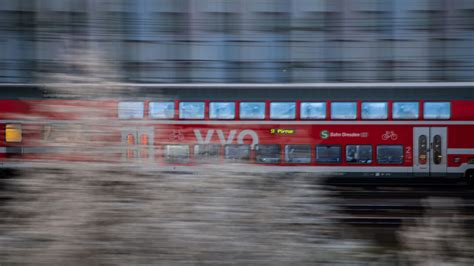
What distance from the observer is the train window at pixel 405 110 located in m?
14.6

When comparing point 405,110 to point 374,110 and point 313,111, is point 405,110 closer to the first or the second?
point 374,110

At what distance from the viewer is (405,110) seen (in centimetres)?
1466

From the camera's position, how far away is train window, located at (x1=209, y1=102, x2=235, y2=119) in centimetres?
1441

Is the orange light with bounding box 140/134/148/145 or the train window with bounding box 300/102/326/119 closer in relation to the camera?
the orange light with bounding box 140/134/148/145

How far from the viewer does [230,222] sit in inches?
158

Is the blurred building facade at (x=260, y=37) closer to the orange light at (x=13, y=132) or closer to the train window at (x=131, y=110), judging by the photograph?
the orange light at (x=13, y=132)

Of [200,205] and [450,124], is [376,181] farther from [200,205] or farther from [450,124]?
[200,205]

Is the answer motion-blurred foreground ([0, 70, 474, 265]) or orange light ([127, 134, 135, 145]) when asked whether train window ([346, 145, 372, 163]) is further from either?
orange light ([127, 134, 135, 145])

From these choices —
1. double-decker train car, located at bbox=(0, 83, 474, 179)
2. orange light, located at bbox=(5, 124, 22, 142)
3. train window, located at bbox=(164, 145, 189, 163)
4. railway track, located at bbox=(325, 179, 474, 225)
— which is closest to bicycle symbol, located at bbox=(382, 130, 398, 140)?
double-decker train car, located at bbox=(0, 83, 474, 179)

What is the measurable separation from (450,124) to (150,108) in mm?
12016

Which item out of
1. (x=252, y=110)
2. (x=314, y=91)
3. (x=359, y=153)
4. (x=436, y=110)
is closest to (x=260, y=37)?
→ (x=314, y=91)

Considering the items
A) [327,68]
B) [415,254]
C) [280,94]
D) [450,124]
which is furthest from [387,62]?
[415,254]

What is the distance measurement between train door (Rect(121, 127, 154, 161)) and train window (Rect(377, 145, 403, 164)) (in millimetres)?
11413

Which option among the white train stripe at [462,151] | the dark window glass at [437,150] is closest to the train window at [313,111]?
the dark window glass at [437,150]
